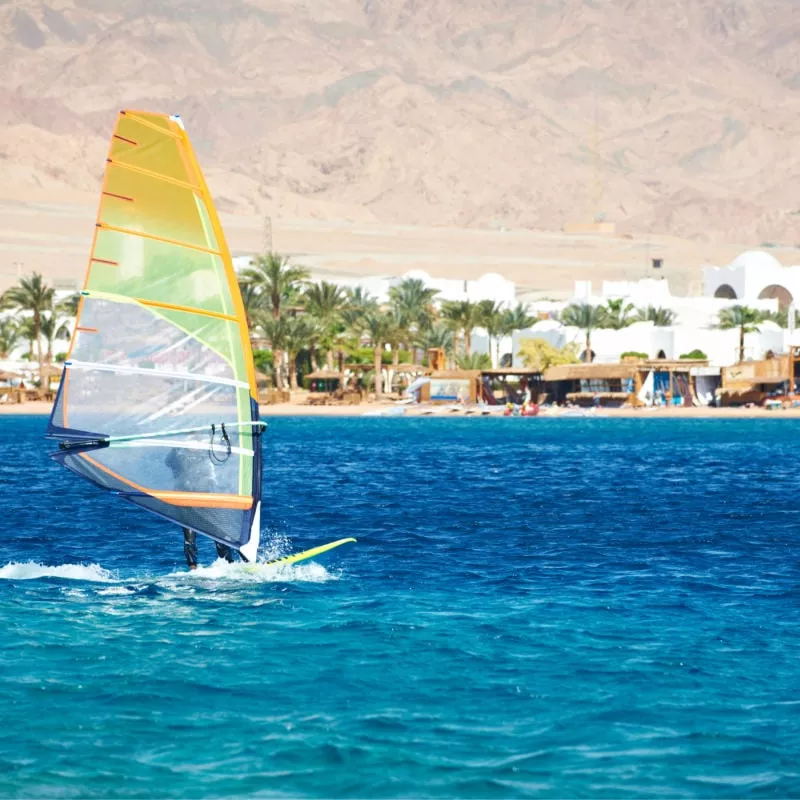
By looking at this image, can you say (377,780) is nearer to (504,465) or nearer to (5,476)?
(5,476)

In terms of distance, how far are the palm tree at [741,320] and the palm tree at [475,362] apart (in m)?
15.7

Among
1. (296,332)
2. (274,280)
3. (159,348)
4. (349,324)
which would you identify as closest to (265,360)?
(349,324)

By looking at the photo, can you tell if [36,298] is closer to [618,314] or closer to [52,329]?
[52,329]

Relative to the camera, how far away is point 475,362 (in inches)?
3780

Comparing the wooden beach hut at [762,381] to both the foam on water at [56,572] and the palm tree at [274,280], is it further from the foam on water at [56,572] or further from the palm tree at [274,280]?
the foam on water at [56,572]

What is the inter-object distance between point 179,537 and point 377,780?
14888 millimetres

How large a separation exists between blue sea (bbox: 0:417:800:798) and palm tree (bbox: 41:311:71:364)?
67.0 metres

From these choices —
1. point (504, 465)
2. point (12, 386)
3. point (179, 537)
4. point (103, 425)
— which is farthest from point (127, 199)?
point (12, 386)

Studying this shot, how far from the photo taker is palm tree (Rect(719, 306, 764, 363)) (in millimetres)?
95812

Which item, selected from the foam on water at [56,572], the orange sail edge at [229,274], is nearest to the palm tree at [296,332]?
the foam on water at [56,572]

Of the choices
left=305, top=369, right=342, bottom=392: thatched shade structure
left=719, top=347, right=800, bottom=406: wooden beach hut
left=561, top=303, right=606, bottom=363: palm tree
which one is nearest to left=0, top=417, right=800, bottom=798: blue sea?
left=719, top=347, right=800, bottom=406: wooden beach hut

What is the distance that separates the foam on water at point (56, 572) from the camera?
2109 cm

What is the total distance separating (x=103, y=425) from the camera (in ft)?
58.4

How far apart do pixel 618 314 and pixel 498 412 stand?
765 inches
